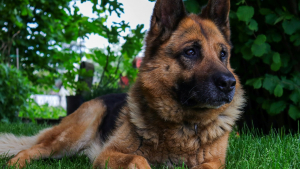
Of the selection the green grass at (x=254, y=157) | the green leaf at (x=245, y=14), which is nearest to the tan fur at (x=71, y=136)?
the green grass at (x=254, y=157)

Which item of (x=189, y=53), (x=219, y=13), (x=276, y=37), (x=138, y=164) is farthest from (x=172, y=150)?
(x=276, y=37)

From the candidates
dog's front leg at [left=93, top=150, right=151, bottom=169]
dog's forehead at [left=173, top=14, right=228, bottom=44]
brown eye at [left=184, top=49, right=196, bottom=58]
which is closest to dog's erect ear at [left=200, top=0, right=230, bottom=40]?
dog's forehead at [left=173, top=14, right=228, bottom=44]

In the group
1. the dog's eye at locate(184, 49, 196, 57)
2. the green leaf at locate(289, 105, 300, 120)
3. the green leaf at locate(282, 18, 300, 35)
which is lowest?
the green leaf at locate(289, 105, 300, 120)

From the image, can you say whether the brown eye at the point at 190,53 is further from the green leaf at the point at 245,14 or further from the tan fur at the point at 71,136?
the tan fur at the point at 71,136

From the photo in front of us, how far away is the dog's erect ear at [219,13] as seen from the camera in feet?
9.78

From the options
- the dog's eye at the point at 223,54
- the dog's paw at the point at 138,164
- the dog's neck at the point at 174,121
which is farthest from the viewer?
the dog's eye at the point at 223,54

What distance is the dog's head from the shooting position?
2.46m

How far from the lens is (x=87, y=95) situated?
20.3ft

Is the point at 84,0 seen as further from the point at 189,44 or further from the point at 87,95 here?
the point at 189,44

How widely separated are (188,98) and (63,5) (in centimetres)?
564

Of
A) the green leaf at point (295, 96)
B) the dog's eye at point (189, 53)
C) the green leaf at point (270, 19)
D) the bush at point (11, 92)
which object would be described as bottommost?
the bush at point (11, 92)

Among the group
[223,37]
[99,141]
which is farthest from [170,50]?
[99,141]

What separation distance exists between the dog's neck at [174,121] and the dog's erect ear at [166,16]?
2.22 ft

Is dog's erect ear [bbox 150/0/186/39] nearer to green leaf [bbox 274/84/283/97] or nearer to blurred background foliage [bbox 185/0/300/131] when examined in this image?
blurred background foliage [bbox 185/0/300/131]
